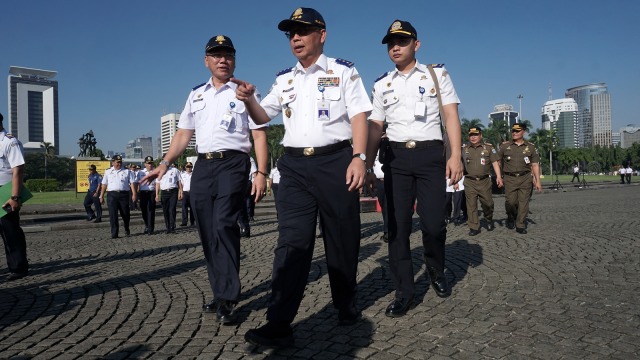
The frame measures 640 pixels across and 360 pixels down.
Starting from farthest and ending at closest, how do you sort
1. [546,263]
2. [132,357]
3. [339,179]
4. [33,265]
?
[33,265] < [546,263] < [339,179] < [132,357]

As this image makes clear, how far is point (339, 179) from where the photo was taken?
3486 millimetres

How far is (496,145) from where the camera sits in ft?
357

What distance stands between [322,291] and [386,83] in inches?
82.1

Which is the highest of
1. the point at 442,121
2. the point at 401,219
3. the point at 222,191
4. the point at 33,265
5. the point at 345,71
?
the point at 345,71

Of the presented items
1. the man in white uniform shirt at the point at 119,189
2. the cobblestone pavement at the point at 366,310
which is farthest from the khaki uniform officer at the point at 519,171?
the man in white uniform shirt at the point at 119,189

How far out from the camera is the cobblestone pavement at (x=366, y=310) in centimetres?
326

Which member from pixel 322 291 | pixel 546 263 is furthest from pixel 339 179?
pixel 546 263

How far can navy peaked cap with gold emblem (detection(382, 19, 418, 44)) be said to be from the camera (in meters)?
4.25

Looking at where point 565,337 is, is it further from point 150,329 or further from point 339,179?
point 150,329

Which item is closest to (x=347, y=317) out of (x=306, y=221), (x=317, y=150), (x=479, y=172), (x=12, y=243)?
(x=306, y=221)

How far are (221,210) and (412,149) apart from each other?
1707 mm

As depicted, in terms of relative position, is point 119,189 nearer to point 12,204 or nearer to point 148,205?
point 148,205

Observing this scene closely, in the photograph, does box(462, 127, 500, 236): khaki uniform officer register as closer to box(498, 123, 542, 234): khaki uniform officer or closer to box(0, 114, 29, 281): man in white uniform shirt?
box(498, 123, 542, 234): khaki uniform officer

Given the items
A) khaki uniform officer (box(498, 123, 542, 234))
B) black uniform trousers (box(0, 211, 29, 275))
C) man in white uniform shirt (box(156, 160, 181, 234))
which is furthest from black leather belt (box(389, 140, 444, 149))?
man in white uniform shirt (box(156, 160, 181, 234))
